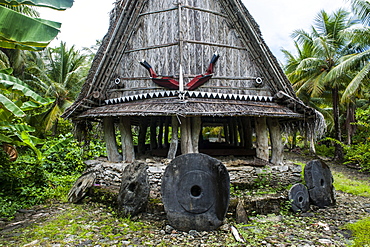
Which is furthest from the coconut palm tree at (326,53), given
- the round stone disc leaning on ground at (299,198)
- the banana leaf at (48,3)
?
the banana leaf at (48,3)

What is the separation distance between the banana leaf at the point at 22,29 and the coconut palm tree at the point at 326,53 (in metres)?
15.4

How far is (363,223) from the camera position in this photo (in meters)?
5.05

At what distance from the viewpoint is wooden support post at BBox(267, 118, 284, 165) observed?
7688 mm

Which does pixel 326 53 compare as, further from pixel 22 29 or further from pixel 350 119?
pixel 22 29

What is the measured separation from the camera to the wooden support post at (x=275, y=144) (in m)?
7.69

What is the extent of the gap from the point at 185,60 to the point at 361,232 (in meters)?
5.86

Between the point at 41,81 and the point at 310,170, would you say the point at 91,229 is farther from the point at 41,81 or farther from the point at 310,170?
the point at 41,81

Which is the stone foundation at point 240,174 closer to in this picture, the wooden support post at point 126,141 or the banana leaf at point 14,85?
the wooden support post at point 126,141

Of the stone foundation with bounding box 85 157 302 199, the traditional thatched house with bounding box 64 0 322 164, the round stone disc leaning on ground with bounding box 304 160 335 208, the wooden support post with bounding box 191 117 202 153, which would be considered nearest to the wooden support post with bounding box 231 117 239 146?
the traditional thatched house with bounding box 64 0 322 164

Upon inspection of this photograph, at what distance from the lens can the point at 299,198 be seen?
19.7ft

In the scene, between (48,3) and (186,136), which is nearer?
(48,3)

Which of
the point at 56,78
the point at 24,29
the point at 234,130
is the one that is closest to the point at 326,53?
the point at 234,130

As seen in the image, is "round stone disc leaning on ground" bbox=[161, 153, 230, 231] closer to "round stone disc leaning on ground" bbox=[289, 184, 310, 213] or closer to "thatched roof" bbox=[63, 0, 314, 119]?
"round stone disc leaning on ground" bbox=[289, 184, 310, 213]

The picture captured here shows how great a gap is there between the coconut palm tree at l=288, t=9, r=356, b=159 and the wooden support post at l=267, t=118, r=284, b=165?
30.2ft
